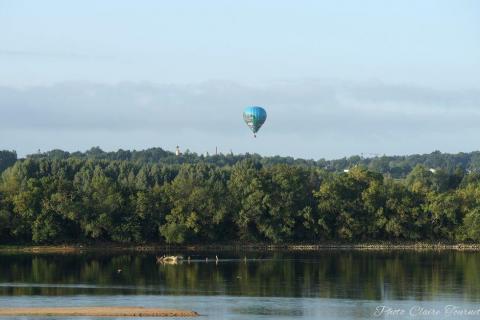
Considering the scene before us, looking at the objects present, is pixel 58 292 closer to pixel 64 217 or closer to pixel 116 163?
pixel 64 217

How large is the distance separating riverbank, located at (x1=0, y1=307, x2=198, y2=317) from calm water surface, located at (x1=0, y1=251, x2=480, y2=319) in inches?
75.2

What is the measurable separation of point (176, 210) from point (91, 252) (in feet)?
34.7

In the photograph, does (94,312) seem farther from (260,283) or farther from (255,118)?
(255,118)

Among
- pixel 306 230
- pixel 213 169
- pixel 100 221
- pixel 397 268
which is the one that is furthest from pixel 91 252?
pixel 213 169

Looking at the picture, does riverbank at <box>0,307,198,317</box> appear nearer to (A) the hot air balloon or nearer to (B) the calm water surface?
(B) the calm water surface

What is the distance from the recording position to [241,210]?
410ft

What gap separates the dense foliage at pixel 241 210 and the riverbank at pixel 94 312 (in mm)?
49861

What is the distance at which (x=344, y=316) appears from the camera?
221 ft

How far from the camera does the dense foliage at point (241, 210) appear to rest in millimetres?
120375

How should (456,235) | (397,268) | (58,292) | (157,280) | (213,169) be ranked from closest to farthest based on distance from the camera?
(58,292)
(157,280)
(397,268)
(456,235)
(213,169)

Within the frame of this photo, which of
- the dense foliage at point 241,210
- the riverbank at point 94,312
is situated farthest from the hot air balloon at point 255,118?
the riverbank at point 94,312

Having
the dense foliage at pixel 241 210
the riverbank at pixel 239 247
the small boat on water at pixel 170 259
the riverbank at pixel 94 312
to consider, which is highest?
the dense foliage at pixel 241 210

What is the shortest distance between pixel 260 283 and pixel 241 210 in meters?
39.8

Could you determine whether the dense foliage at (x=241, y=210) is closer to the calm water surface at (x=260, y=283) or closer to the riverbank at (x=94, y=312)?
the calm water surface at (x=260, y=283)
